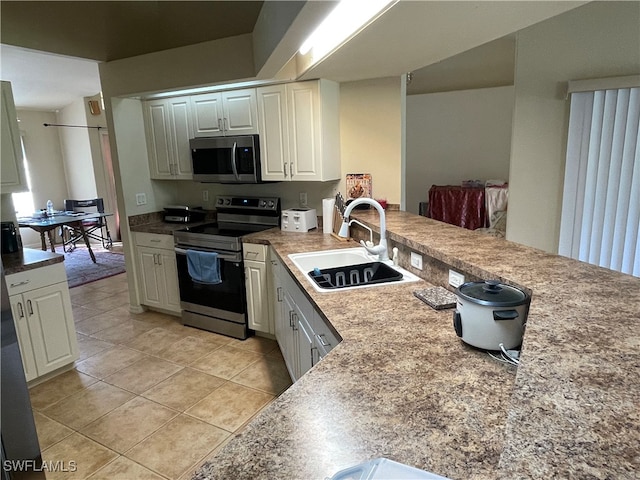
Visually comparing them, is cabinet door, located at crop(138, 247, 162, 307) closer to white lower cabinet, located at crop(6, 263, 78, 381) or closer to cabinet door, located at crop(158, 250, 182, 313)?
cabinet door, located at crop(158, 250, 182, 313)

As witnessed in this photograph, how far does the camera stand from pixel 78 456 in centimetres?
215

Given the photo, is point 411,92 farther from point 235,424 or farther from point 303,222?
point 235,424

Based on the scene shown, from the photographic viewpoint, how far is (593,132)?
2.59 meters

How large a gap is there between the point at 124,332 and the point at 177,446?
1894 mm

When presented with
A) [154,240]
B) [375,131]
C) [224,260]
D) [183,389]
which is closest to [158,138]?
[154,240]

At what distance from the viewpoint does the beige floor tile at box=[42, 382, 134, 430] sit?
247 centimetres

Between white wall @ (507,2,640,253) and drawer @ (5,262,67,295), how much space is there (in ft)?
11.5

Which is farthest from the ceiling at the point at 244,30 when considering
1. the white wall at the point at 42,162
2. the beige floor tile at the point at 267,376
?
the white wall at the point at 42,162

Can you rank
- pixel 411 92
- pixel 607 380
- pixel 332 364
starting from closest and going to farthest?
pixel 607 380
pixel 332 364
pixel 411 92

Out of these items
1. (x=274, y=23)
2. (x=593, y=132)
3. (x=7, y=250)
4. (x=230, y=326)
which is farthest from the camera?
(x=230, y=326)

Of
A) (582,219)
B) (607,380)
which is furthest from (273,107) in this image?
(607,380)

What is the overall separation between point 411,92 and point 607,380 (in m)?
5.71

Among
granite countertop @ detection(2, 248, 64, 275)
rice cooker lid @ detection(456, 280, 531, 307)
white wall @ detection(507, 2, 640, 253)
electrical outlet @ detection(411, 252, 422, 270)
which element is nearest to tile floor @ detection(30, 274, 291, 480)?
granite countertop @ detection(2, 248, 64, 275)

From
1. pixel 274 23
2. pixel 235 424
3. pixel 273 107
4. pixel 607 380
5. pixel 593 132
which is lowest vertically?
pixel 235 424
